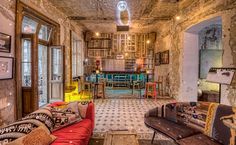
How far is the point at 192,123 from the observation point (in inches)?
124

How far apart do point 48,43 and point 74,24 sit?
2888mm

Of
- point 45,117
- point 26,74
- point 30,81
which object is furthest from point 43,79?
point 45,117

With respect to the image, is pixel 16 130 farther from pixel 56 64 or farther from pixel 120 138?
pixel 56 64

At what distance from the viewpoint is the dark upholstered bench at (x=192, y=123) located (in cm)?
259

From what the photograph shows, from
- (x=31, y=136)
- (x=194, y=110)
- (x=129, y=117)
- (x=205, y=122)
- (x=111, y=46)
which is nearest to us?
(x=31, y=136)

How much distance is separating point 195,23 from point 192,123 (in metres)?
3.89

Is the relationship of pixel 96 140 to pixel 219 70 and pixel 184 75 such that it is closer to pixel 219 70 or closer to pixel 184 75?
pixel 219 70

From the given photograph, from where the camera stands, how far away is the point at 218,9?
4652 millimetres

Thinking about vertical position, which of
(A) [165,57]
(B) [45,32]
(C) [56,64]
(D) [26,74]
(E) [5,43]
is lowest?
(D) [26,74]

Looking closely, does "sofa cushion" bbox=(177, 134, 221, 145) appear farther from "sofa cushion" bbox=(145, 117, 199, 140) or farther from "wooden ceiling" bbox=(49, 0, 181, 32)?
"wooden ceiling" bbox=(49, 0, 181, 32)

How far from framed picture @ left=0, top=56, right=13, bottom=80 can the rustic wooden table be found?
263cm

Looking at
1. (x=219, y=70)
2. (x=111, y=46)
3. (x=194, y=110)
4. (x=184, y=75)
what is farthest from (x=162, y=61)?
(x=194, y=110)

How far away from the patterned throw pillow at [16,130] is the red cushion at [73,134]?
0.35 meters

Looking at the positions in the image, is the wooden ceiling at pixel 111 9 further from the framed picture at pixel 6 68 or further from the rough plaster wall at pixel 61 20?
the framed picture at pixel 6 68
